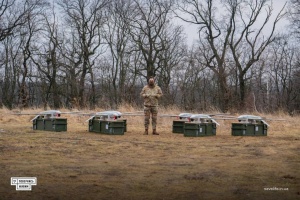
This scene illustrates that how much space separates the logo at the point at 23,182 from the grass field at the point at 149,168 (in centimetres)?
8

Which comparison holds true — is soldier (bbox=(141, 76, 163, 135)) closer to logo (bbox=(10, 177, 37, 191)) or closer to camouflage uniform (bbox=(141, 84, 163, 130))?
camouflage uniform (bbox=(141, 84, 163, 130))

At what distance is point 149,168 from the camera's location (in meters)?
7.67

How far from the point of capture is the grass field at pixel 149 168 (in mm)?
5832

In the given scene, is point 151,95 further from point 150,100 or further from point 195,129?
point 195,129

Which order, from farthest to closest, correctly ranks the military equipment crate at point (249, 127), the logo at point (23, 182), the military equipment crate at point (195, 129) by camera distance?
the military equipment crate at point (249, 127) → the military equipment crate at point (195, 129) → the logo at point (23, 182)

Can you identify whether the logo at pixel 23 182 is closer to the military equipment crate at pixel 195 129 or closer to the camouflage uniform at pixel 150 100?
the military equipment crate at pixel 195 129

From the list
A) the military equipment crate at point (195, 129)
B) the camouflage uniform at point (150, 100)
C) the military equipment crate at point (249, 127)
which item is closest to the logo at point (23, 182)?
the military equipment crate at point (195, 129)

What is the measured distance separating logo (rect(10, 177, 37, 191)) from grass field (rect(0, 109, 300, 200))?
0.08 m

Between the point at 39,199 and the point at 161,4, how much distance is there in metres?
40.8

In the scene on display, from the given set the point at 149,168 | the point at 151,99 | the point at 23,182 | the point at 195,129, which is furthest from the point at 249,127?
the point at 23,182

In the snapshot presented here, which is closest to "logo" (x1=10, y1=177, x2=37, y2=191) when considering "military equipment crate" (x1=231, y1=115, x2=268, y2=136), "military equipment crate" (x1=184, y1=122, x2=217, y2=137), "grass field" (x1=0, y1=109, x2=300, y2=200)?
"grass field" (x1=0, y1=109, x2=300, y2=200)

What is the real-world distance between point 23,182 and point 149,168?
2.39 metres

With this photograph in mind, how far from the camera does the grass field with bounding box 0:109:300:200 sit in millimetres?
5832

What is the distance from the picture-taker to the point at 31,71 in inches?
1992
